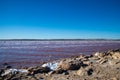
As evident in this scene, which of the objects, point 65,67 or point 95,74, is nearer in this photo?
point 95,74

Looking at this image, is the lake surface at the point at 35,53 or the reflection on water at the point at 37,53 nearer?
the lake surface at the point at 35,53

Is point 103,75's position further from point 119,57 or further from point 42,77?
point 119,57

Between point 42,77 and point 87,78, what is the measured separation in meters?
2.72

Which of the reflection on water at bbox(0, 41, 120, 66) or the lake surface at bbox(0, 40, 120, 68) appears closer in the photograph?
the lake surface at bbox(0, 40, 120, 68)

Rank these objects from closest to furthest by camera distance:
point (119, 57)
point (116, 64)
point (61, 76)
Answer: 1. point (61, 76)
2. point (116, 64)
3. point (119, 57)

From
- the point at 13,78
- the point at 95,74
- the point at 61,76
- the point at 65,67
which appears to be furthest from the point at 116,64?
the point at 13,78

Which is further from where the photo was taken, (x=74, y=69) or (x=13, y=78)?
(x=74, y=69)

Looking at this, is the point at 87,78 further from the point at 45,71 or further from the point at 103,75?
the point at 45,71

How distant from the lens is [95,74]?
1067 cm

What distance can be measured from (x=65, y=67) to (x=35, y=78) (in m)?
2.76

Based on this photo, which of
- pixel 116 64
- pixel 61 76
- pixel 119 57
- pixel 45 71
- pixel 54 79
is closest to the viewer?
pixel 54 79

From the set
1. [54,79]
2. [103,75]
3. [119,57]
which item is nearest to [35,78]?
[54,79]

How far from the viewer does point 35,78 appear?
1023 centimetres

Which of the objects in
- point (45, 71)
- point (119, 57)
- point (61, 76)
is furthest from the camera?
point (119, 57)
